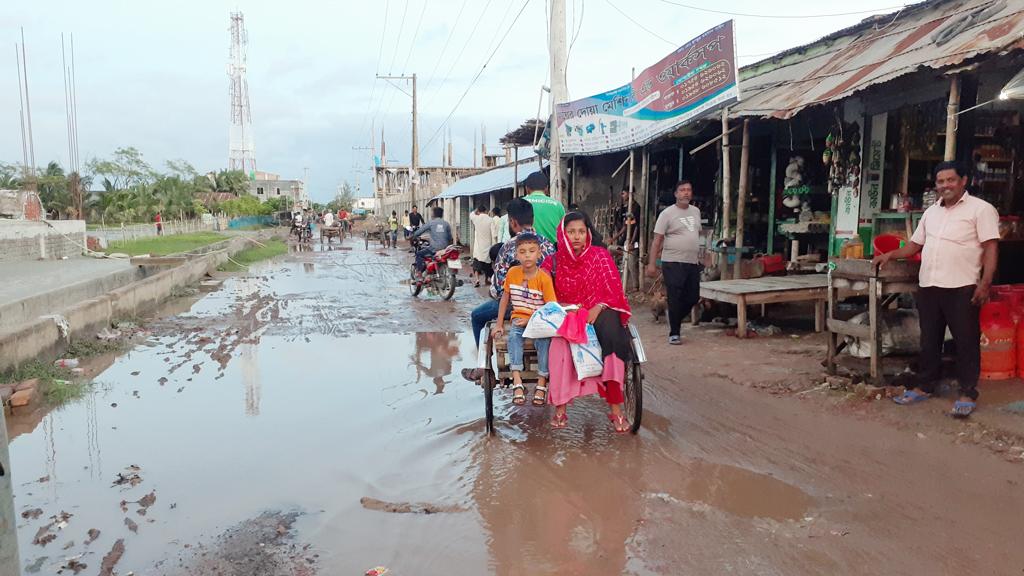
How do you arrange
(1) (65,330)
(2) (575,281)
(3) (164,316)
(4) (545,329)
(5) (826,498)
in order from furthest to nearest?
1. (3) (164,316)
2. (1) (65,330)
3. (2) (575,281)
4. (4) (545,329)
5. (5) (826,498)

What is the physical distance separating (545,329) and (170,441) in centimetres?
295

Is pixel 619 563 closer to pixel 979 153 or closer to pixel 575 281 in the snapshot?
pixel 575 281

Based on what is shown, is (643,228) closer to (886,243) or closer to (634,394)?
(886,243)

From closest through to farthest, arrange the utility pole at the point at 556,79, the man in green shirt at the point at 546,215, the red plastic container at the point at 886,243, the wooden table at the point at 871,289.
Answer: the wooden table at the point at 871,289 < the red plastic container at the point at 886,243 < the man in green shirt at the point at 546,215 < the utility pole at the point at 556,79

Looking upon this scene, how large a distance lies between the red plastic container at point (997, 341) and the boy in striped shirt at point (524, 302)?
3.47 meters

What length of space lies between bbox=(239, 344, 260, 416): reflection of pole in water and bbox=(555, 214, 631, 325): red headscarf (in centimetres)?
290

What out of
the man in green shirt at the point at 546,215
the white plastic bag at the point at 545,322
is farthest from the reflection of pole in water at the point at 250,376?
the man in green shirt at the point at 546,215

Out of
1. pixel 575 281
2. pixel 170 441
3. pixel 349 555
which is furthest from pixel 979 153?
pixel 170 441

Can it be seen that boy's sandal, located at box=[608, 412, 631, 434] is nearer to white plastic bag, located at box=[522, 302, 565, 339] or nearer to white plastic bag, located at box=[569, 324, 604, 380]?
white plastic bag, located at box=[569, 324, 604, 380]

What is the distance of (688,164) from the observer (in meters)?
13.5

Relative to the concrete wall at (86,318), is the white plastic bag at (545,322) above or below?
above

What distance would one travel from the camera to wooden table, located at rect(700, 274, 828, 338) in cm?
827

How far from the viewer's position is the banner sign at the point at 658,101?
373 inches

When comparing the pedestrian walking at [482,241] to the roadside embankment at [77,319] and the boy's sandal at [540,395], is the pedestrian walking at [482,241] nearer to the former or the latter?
the roadside embankment at [77,319]
